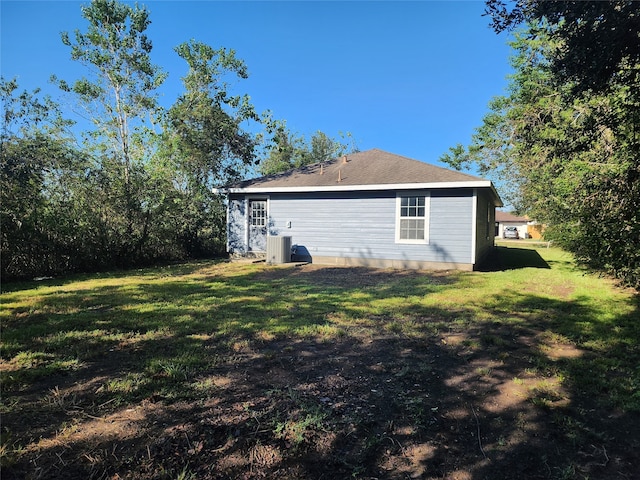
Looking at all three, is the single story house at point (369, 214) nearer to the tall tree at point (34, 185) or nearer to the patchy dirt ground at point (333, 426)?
the tall tree at point (34, 185)

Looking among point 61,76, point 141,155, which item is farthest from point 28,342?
point 61,76

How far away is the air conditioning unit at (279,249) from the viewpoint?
12.4 m

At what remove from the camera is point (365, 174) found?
41.8 feet

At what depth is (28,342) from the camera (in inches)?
157

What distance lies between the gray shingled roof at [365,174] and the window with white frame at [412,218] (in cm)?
62

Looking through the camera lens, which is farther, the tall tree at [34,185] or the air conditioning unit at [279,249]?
the air conditioning unit at [279,249]

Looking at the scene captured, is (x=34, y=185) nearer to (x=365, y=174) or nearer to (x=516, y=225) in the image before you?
(x=365, y=174)

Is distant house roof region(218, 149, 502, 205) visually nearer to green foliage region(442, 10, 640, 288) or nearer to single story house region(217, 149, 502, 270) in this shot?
single story house region(217, 149, 502, 270)

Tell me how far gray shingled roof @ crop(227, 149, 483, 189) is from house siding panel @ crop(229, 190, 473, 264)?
1.42 feet

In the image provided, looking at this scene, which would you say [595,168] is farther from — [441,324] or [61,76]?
[61,76]

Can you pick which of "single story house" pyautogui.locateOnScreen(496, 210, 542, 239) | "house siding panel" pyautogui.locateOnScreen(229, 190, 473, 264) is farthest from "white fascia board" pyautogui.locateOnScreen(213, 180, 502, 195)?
"single story house" pyautogui.locateOnScreen(496, 210, 542, 239)

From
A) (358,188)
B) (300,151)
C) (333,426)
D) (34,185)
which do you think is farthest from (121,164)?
(300,151)

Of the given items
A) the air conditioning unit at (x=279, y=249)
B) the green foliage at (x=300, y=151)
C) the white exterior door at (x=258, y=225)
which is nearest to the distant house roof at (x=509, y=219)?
the green foliage at (x=300, y=151)

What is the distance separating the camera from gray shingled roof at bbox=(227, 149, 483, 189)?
11.3m
